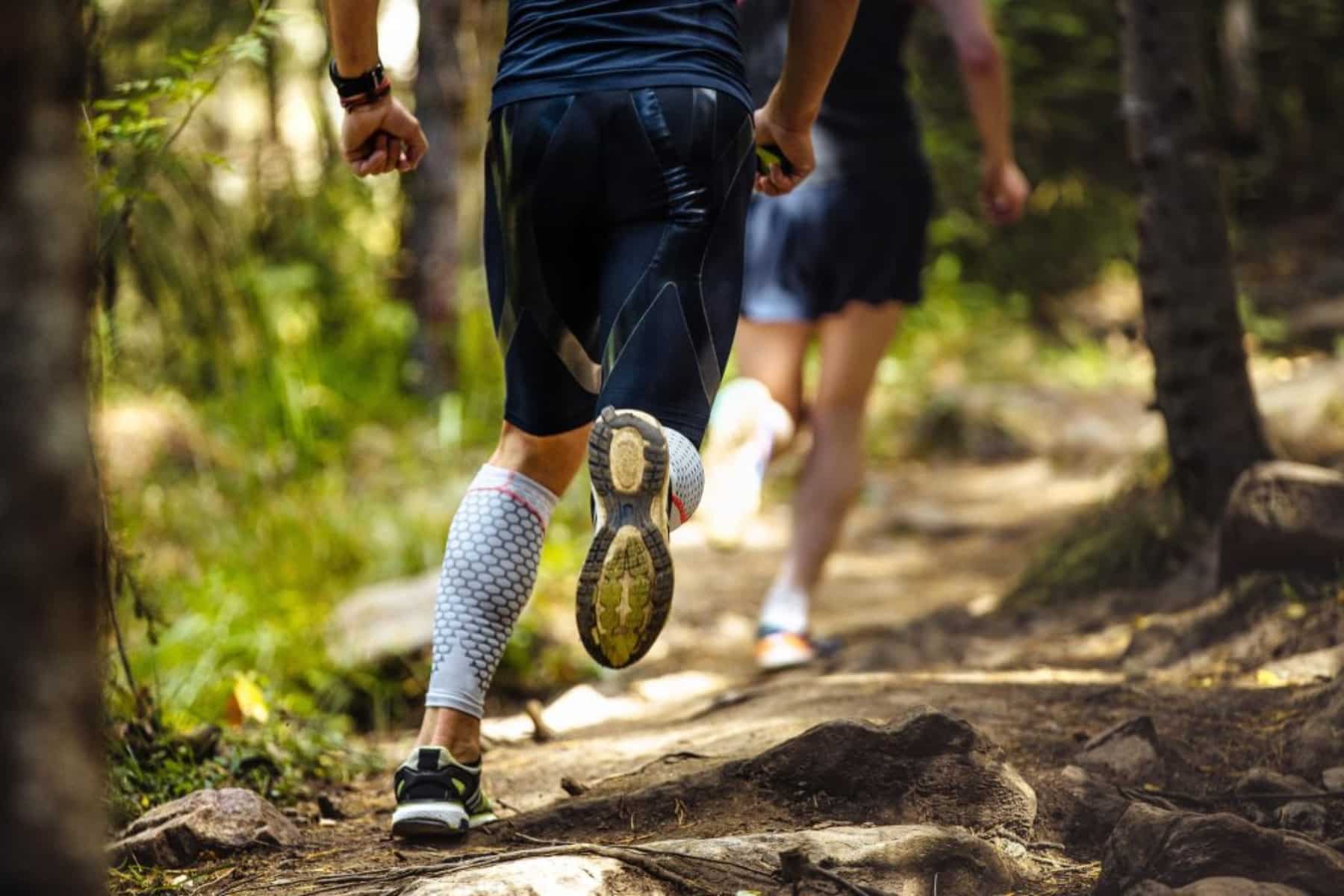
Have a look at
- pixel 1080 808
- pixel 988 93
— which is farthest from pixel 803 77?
pixel 988 93

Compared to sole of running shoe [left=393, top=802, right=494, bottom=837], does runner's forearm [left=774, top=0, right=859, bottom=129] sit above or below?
above

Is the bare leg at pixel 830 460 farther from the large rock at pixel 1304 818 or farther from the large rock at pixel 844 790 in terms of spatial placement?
the large rock at pixel 1304 818

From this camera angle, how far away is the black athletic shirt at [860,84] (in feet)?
11.5

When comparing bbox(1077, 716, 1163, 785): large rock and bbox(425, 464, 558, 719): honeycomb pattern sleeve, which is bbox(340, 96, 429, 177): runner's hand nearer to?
bbox(425, 464, 558, 719): honeycomb pattern sleeve

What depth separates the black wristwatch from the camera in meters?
2.18

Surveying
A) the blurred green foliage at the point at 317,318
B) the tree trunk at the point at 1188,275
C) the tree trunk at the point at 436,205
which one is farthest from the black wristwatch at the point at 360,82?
the tree trunk at the point at 436,205

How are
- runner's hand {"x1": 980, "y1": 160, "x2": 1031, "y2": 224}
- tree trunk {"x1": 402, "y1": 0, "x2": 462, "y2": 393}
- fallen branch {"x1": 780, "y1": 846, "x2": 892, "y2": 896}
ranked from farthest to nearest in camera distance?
tree trunk {"x1": 402, "y1": 0, "x2": 462, "y2": 393} < runner's hand {"x1": 980, "y1": 160, "x2": 1031, "y2": 224} < fallen branch {"x1": 780, "y1": 846, "x2": 892, "y2": 896}

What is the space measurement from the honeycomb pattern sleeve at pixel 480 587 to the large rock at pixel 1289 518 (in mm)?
1718

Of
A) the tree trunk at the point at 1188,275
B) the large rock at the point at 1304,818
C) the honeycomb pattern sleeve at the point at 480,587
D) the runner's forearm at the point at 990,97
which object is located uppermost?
the runner's forearm at the point at 990,97

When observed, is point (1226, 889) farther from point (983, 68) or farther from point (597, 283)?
point (983, 68)

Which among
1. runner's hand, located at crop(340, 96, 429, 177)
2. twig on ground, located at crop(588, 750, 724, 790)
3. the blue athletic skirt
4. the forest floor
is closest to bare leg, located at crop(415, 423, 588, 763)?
the forest floor

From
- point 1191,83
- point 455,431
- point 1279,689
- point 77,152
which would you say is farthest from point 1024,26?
point 77,152

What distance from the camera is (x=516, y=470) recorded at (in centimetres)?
222

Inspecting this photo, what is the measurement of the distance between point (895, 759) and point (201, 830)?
1096 millimetres
